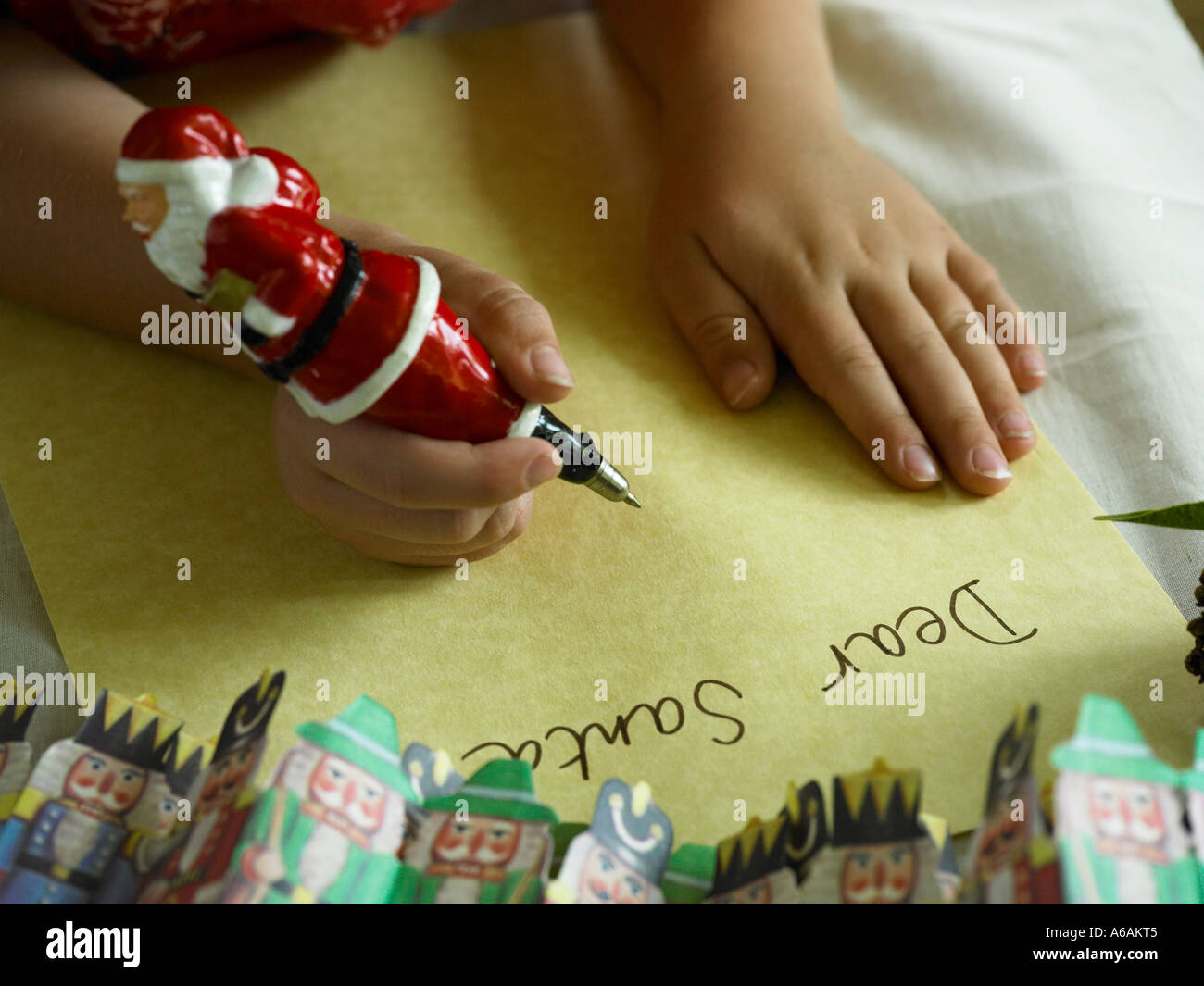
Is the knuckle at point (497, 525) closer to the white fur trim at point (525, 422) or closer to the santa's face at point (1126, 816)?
the white fur trim at point (525, 422)

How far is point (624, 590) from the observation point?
48cm

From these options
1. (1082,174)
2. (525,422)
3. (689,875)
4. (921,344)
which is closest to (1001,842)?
(689,875)

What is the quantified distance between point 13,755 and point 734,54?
0.57 metres

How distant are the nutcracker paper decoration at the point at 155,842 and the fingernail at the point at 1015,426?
16.1 inches

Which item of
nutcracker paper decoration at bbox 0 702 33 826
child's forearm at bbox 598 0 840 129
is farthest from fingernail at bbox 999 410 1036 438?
nutcracker paper decoration at bbox 0 702 33 826

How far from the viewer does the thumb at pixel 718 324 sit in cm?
56

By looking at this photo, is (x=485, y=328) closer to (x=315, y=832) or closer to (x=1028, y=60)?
(x=315, y=832)

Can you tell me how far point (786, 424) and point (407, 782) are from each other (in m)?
0.30

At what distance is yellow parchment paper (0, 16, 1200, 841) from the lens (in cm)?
42

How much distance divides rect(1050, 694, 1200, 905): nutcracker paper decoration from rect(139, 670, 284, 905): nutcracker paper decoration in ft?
0.75

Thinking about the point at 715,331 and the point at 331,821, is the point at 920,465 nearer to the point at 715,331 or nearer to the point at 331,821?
the point at 715,331

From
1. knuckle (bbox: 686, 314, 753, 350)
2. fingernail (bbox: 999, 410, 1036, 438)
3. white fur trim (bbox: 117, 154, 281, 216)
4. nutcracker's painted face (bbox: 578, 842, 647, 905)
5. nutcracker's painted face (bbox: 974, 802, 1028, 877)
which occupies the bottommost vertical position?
nutcracker's painted face (bbox: 578, 842, 647, 905)

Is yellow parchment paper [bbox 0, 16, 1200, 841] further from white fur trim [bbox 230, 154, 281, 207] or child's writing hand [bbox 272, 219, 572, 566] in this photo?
white fur trim [bbox 230, 154, 281, 207]

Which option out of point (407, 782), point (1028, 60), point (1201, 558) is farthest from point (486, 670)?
point (1028, 60)
